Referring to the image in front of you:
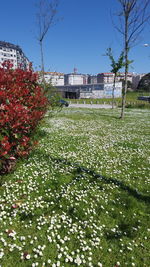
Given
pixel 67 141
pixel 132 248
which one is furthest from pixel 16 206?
pixel 67 141

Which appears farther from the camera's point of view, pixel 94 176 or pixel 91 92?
pixel 91 92

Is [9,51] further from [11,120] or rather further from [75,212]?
[75,212]

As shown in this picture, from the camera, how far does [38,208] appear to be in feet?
14.7

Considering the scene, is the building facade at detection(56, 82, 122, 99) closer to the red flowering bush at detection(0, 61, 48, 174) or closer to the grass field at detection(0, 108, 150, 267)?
the red flowering bush at detection(0, 61, 48, 174)

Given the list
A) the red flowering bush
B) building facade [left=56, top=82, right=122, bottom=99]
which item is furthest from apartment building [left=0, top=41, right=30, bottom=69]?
the red flowering bush

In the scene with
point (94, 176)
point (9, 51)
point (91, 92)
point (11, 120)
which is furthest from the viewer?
point (9, 51)

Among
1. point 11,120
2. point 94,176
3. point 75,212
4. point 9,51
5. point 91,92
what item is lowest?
point 75,212

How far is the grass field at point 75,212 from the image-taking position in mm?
3309

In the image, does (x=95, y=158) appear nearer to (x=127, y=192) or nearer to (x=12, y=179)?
(x=127, y=192)

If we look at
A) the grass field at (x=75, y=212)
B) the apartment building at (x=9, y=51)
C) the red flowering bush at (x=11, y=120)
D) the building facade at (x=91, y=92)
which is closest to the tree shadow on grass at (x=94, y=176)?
the grass field at (x=75, y=212)

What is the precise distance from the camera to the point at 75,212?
14.6ft

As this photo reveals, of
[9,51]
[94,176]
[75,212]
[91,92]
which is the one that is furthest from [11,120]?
[9,51]

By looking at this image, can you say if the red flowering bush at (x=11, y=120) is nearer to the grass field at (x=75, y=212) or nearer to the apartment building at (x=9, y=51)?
the grass field at (x=75, y=212)

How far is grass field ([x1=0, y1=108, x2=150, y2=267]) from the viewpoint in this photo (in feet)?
10.9
